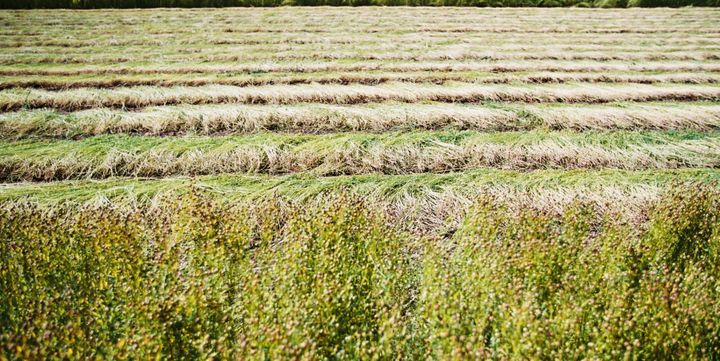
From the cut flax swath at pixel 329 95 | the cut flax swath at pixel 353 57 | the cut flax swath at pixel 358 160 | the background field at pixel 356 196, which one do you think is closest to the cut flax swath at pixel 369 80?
the background field at pixel 356 196

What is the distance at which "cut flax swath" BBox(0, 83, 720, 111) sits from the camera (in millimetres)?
8062

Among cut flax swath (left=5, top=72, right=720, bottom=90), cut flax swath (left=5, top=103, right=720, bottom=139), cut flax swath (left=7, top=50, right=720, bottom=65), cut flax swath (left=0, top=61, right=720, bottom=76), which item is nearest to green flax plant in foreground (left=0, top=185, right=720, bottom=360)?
cut flax swath (left=5, top=103, right=720, bottom=139)

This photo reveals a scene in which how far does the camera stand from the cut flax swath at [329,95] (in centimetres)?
806

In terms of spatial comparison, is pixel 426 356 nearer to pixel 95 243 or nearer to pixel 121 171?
pixel 95 243

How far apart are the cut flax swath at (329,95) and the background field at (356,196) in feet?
0.17

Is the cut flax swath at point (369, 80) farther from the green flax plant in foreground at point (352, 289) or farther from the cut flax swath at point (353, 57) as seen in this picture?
the green flax plant in foreground at point (352, 289)

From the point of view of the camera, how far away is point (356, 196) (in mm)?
4844

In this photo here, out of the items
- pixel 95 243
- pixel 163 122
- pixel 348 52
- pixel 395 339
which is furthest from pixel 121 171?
pixel 348 52

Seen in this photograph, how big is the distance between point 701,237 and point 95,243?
Result: 513cm

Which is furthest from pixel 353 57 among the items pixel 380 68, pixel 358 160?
pixel 358 160

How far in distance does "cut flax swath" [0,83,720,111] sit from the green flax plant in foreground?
401 cm

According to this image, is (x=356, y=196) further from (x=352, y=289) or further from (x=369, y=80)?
(x=369, y=80)

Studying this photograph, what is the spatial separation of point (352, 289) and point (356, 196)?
5.15ft

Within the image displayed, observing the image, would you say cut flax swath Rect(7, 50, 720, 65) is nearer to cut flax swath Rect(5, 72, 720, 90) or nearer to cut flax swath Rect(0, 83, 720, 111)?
cut flax swath Rect(5, 72, 720, 90)
